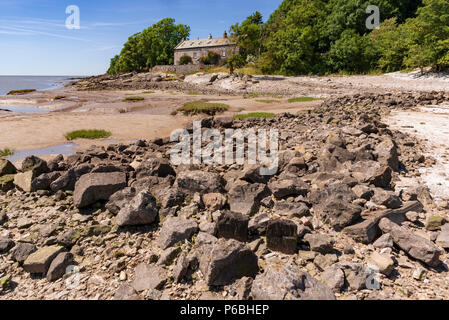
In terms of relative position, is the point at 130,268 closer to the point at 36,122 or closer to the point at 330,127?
the point at 330,127

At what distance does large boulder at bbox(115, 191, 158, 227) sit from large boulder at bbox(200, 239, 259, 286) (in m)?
1.65

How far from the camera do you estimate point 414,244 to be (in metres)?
3.92

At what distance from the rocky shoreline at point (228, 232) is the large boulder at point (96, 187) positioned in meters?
0.03

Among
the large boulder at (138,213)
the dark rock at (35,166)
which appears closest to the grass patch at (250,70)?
the dark rock at (35,166)

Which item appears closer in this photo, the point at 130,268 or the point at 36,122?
the point at 130,268

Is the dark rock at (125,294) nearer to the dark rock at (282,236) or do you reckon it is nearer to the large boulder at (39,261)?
the large boulder at (39,261)

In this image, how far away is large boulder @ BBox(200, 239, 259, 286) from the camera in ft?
11.9

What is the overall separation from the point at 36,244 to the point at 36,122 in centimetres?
1535

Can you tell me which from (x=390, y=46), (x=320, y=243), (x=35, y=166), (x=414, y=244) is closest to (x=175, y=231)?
(x=320, y=243)

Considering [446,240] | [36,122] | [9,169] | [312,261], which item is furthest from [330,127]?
[36,122]

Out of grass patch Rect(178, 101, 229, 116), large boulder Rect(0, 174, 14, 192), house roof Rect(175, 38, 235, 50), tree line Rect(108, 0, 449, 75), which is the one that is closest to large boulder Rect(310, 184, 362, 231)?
large boulder Rect(0, 174, 14, 192)

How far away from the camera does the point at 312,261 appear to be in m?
3.95

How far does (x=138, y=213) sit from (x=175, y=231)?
35.0 inches

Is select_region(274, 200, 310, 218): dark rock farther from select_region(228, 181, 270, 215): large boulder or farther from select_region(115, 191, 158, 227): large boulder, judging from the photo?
select_region(115, 191, 158, 227): large boulder
